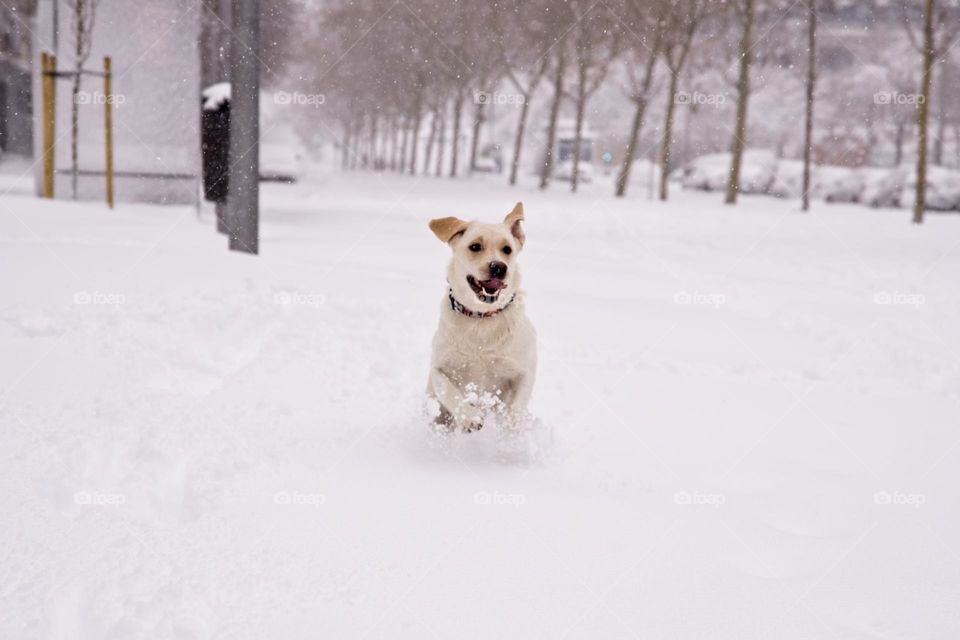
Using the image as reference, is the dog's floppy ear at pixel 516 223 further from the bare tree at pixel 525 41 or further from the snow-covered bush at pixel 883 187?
the snow-covered bush at pixel 883 187

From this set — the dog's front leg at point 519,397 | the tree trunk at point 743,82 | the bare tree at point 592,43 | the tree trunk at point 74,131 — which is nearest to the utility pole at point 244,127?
the tree trunk at point 74,131

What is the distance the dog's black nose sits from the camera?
395 cm

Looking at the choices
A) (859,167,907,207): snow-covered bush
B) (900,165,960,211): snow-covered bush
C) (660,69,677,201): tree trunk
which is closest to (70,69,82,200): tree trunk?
(660,69,677,201): tree trunk

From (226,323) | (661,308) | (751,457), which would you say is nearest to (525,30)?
(661,308)

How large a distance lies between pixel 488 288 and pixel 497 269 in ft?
0.34

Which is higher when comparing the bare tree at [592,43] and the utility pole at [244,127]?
the bare tree at [592,43]

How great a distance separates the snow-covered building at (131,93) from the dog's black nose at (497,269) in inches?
460

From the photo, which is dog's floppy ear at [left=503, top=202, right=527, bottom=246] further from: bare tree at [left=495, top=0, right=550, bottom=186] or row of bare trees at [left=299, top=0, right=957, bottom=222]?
bare tree at [left=495, top=0, right=550, bottom=186]

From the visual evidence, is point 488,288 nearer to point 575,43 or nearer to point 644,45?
point 644,45

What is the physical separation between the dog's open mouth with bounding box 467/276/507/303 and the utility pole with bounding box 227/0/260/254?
5958 millimetres

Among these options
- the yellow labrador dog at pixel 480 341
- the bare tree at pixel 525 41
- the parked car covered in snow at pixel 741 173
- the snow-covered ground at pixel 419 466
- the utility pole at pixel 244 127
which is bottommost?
the snow-covered ground at pixel 419 466

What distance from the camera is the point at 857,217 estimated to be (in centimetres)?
2308

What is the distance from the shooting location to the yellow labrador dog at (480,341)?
13.6 ft

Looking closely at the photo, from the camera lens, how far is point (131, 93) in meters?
14.1
